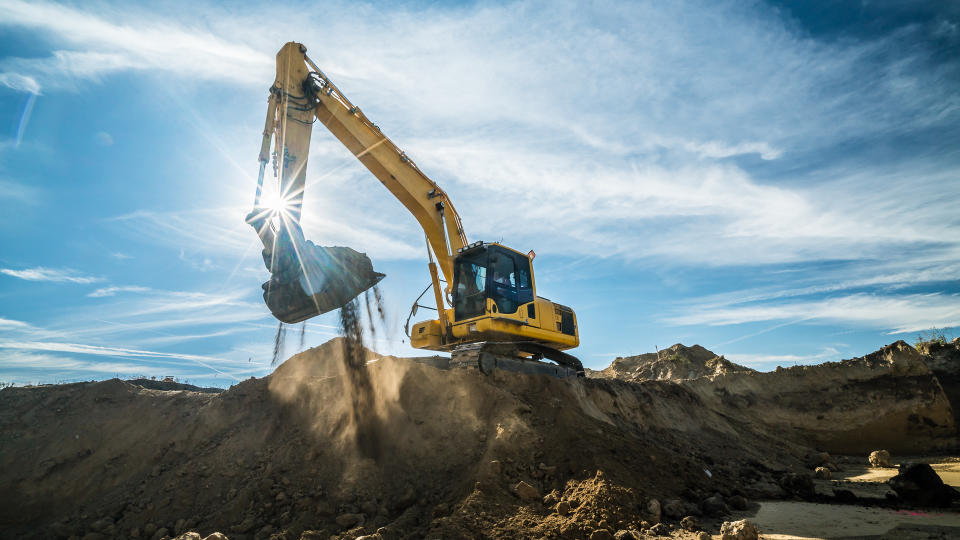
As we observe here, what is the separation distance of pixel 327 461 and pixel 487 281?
5.10 metres

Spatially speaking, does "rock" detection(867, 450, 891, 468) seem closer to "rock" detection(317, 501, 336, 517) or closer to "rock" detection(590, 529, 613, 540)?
"rock" detection(590, 529, 613, 540)

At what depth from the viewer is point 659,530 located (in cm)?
631

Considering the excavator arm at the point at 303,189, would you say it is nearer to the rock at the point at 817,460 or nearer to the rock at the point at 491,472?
the rock at the point at 491,472

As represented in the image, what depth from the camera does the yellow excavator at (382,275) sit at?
27.5 feet

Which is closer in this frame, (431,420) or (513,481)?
(513,481)

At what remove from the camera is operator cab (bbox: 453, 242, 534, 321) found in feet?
36.3

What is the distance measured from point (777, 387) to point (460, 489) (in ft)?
51.3

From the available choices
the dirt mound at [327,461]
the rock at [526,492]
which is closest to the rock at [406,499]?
the dirt mound at [327,461]

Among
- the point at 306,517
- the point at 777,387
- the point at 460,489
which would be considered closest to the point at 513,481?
the point at 460,489

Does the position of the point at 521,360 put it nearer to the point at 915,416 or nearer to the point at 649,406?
the point at 649,406

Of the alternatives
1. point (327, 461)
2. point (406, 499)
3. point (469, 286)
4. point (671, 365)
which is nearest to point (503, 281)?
point (469, 286)

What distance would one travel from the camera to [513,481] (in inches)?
278

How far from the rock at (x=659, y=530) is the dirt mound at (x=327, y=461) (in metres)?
0.23

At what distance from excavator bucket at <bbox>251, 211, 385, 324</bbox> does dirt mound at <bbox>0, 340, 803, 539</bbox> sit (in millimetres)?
1224
